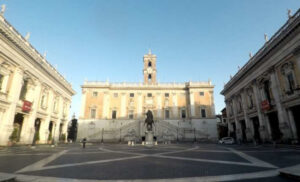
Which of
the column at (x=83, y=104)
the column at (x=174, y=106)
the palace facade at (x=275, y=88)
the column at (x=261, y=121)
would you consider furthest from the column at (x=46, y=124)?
the column at (x=261, y=121)

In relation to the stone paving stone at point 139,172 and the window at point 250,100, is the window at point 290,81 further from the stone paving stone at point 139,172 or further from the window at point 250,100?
the stone paving stone at point 139,172

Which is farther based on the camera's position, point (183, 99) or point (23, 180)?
point (183, 99)

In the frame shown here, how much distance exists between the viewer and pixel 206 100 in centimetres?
4384

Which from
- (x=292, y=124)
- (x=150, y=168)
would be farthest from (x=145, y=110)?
(x=150, y=168)

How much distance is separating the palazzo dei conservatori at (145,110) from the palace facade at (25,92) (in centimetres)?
1012

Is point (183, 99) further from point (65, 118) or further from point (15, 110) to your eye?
point (15, 110)

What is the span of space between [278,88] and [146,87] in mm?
30803

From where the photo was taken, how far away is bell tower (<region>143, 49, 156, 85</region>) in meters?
49.9

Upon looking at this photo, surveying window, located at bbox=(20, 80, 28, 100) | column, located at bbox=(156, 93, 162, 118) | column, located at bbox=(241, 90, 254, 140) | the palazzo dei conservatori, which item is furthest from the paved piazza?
column, located at bbox=(156, 93, 162, 118)

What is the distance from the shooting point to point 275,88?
67.0 feet

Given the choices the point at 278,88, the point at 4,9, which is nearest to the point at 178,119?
the point at 278,88

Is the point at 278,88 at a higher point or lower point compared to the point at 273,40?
lower

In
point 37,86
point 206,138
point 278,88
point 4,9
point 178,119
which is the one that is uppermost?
point 4,9

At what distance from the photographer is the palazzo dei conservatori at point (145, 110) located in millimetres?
39469
